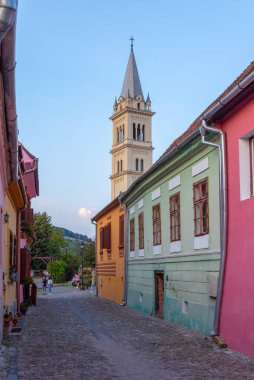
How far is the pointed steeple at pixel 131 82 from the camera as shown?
98.1 m

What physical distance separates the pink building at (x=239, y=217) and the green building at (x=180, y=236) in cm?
90

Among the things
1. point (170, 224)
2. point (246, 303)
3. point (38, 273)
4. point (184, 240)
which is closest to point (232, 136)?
point (246, 303)

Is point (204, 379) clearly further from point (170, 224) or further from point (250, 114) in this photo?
point (170, 224)

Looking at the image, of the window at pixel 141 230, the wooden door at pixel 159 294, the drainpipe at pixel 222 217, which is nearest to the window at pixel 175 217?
the wooden door at pixel 159 294

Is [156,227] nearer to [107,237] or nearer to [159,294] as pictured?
[159,294]

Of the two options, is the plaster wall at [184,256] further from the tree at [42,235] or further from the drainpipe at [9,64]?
the tree at [42,235]

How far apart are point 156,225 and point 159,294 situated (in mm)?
2241

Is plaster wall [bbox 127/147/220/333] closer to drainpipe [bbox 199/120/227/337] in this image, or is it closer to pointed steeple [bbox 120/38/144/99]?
drainpipe [bbox 199/120/227/337]

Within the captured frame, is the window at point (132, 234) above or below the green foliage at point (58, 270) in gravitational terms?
above

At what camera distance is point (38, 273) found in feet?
226

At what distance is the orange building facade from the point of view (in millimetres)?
24828

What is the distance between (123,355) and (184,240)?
5.00 m

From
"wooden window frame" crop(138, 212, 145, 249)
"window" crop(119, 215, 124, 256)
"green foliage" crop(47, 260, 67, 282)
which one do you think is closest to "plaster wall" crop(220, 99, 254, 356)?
"wooden window frame" crop(138, 212, 145, 249)

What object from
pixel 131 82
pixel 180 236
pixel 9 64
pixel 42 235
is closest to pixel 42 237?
pixel 42 235
